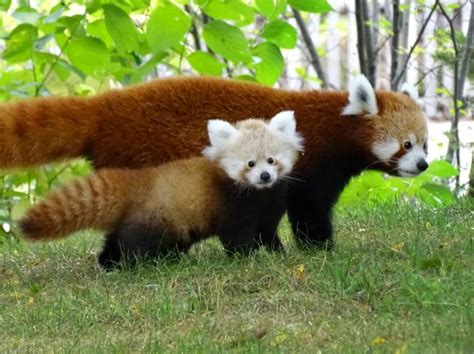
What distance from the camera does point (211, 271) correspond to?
5.21m

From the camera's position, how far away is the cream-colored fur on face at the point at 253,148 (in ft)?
18.1

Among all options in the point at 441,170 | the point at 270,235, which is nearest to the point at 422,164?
the point at 270,235

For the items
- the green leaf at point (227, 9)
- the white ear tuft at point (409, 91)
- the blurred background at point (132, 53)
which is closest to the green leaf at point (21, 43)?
the blurred background at point (132, 53)

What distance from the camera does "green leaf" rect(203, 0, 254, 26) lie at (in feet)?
22.7

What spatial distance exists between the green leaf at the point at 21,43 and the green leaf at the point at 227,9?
125cm

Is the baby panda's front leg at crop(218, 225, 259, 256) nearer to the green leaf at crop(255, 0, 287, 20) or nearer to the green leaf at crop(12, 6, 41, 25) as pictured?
the green leaf at crop(255, 0, 287, 20)

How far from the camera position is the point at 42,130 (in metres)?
5.71

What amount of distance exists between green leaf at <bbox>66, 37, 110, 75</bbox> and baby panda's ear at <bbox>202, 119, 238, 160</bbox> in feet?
5.56

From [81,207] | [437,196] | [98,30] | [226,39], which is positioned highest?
[226,39]

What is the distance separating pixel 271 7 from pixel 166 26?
83 centimetres

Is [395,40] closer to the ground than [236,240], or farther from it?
farther from it

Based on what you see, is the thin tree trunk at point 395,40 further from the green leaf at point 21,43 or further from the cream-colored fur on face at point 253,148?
the cream-colored fur on face at point 253,148

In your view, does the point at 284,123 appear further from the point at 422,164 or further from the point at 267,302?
Result: the point at 267,302

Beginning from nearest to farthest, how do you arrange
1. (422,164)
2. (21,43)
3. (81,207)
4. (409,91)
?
(81,207) < (422,164) < (409,91) < (21,43)
